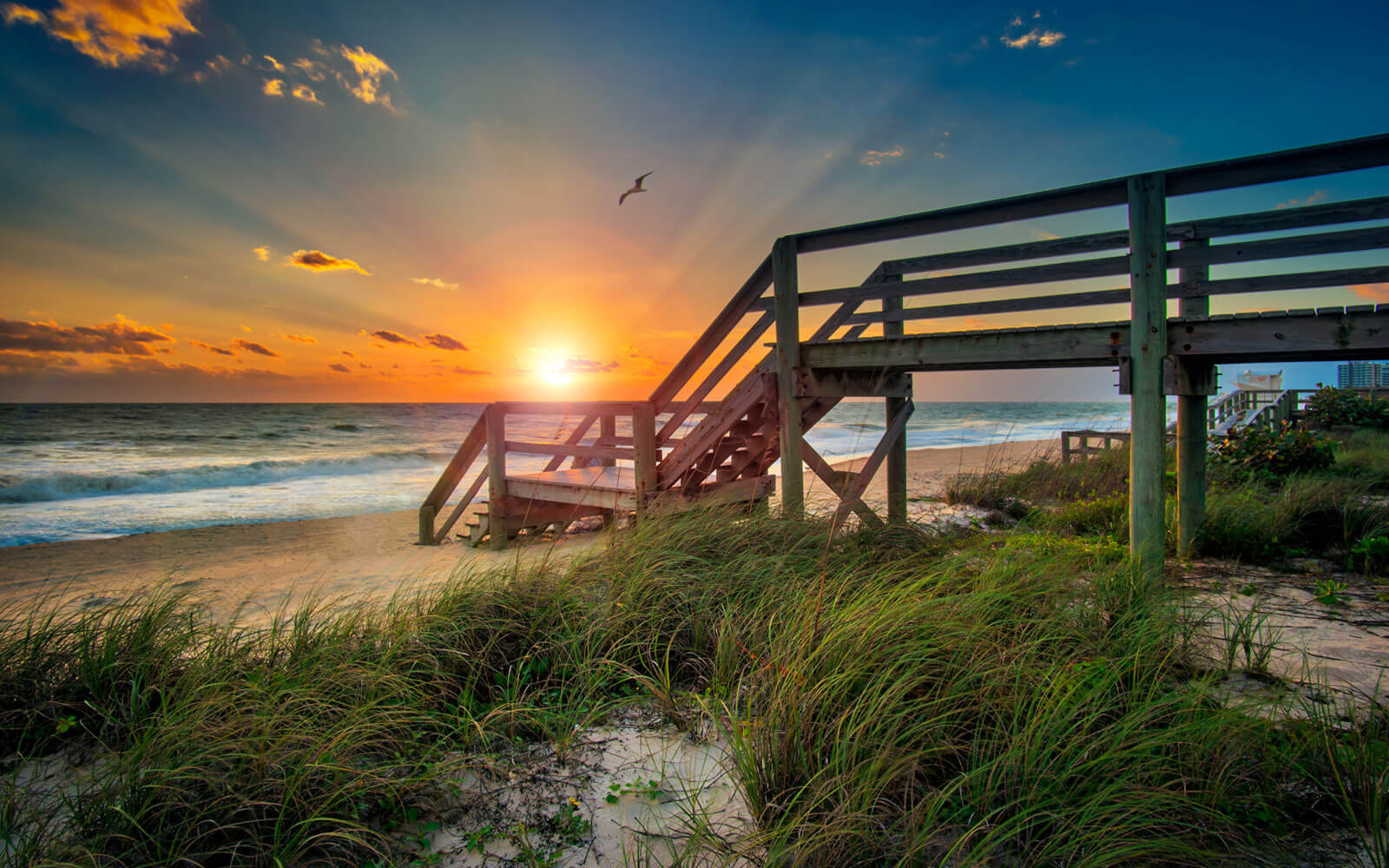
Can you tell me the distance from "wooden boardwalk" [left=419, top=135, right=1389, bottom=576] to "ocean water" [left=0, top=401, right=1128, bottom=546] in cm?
85

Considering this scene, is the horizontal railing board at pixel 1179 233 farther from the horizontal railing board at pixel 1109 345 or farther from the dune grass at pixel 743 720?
the dune grass at pixel 743 720

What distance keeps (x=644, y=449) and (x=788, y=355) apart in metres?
1.94

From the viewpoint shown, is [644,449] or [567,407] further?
[567,407]

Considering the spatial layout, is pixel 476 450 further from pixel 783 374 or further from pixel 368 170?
pixel 368 170

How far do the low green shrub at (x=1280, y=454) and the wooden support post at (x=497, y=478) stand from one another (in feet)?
30.0

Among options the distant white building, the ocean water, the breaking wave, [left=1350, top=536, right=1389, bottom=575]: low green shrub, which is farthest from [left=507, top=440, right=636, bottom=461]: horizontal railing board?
the distant white building

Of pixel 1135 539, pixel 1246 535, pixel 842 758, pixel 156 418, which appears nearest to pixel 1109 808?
pixel 842 758

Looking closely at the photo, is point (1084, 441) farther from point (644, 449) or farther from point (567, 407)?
point (567, 407)

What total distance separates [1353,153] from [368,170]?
13337mm

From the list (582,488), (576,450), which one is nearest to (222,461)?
(576,450)

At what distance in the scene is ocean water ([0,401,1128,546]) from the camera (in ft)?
38.0

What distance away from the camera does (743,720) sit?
2.18 meters

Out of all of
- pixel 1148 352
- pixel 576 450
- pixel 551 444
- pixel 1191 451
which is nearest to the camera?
pixel 1148 352

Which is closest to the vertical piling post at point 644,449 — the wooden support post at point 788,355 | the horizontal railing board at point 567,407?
the horizontal railing board at point 567,407
